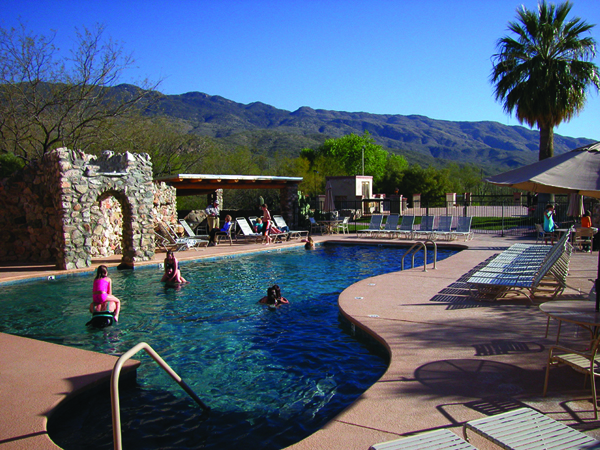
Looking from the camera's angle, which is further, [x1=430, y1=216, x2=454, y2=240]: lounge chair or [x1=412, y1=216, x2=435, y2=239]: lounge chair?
[x1=412, y1=216, x2=435, y2=239]: lounge chair

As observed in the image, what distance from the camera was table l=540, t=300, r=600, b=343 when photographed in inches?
153

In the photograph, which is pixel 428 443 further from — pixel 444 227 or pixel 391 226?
pixel 391 226

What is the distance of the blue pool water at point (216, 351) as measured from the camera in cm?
411

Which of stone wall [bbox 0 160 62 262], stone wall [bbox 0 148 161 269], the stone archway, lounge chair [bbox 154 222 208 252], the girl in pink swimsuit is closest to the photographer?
the girl in pink swimsuit

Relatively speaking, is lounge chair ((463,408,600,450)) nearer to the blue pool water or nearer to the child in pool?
the blue pool water

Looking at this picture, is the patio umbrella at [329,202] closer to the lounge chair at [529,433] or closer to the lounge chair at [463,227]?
the lounge chair at [463,227]

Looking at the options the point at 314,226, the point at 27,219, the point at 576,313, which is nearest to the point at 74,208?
the point at 27,219

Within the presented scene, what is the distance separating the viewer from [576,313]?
4.16 metres

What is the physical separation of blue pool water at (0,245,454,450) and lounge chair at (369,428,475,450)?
68.3 inches

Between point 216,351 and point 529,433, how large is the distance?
4327 mm

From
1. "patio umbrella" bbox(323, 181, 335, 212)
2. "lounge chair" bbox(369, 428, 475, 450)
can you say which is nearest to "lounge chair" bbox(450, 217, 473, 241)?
"patio umbrella" bbox(323, 181, 335, 212)

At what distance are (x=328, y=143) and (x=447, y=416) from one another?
70.6 meters

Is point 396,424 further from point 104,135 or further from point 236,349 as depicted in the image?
point 104,135

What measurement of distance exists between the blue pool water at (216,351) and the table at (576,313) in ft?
6.20
